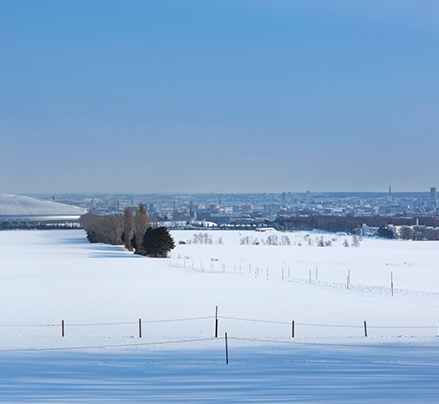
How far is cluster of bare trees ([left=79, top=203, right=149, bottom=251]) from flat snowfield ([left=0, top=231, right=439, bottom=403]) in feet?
73.1

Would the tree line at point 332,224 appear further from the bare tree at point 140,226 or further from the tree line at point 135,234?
the bare tree at point 140,226

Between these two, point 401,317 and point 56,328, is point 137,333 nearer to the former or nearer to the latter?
point 56,328

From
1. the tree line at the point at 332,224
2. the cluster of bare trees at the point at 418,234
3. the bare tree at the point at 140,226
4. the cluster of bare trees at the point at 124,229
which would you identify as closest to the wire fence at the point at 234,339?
the cluster of bare trees at the point at 124,229

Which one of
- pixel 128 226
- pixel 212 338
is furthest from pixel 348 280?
pixel 128 226

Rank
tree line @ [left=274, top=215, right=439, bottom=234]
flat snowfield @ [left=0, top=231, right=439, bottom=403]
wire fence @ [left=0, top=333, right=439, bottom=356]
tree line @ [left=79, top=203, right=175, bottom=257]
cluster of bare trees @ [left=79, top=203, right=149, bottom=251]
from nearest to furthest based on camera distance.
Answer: flat snowfield @ [left=0, top=231, right=439, bottom=403] → wire fence @ [left=0, top=333, right=439, bottom=356] → tree line @ [left=79, top=203, right=175, bottom=257] → cluster of bare trees @ [left=79, top=203, right=149, bottom=251] → tree line @ [left=274, top=215, right=439, bottom=234]

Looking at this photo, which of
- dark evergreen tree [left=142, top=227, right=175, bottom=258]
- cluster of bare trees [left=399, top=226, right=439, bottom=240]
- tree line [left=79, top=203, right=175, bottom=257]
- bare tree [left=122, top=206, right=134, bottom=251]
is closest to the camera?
dark evergreen tree [left=142, top=227, right=175, bottom=258]

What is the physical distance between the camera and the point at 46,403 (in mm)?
8000

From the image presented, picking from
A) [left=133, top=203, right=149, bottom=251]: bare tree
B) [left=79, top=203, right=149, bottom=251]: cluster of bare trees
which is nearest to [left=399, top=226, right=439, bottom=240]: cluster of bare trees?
[left=79, top=203, right=149, bottom=251]: cluster of bare trees

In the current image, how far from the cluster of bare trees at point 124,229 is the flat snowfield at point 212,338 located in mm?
22287

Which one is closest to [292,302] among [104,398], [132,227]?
[104,398]

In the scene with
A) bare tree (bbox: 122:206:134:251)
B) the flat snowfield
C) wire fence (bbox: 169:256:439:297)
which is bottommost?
wire fence (bbox: 169:256:439:297)

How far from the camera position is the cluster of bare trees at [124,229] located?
5912cm

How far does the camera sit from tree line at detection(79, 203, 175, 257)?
163ft

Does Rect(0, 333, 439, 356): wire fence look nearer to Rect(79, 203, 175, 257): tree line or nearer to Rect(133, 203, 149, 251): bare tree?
Rect(79, 203, 175, 257): tree line
